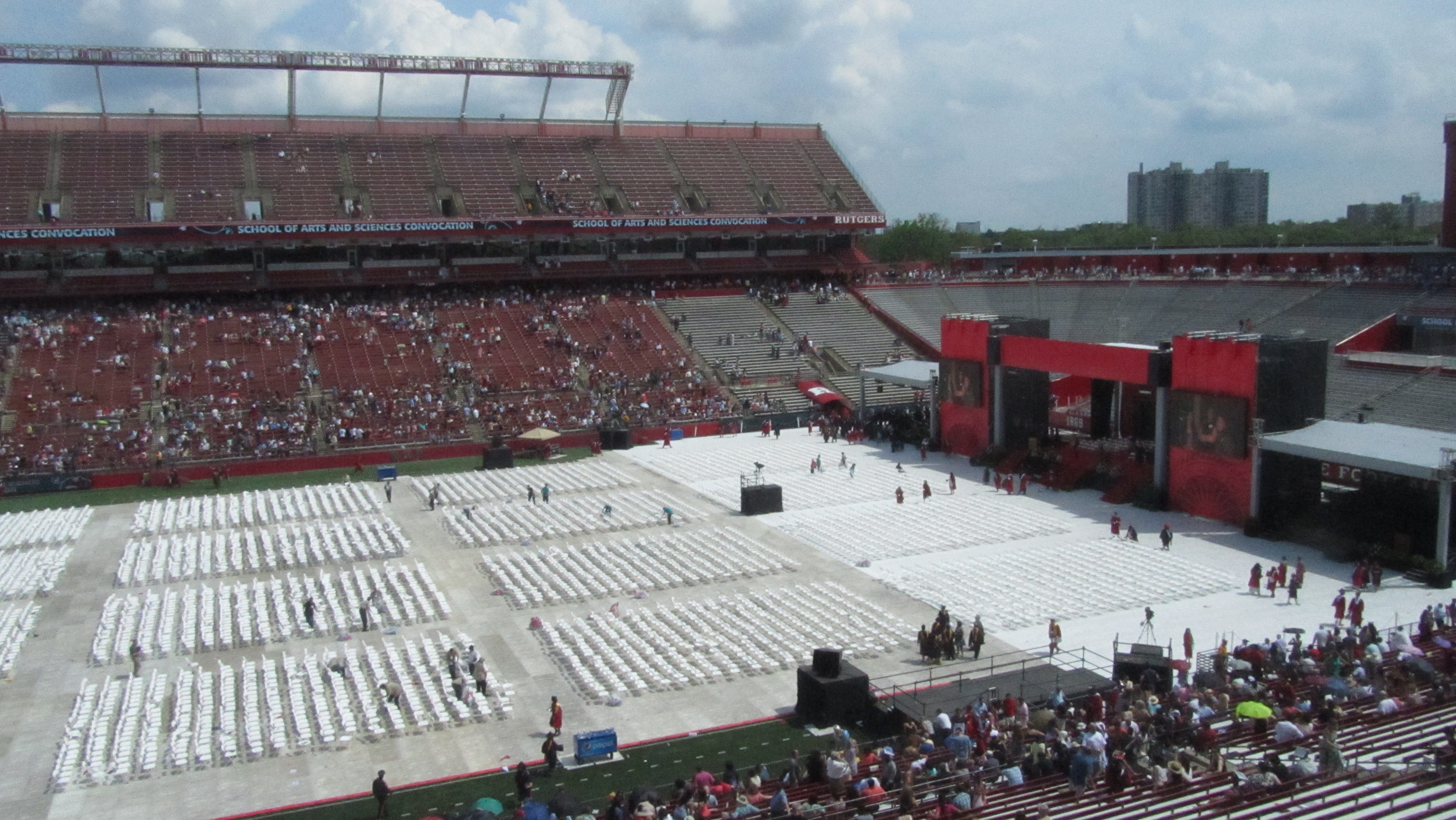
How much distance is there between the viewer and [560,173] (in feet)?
232

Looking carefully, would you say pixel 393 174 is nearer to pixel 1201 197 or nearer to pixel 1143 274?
pixel 1143 274

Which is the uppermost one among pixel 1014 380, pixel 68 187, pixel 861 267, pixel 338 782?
pixel 68 187

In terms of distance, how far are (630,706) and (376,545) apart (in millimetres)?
14905

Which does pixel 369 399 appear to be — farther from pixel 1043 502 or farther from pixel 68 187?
pixel 1043 502

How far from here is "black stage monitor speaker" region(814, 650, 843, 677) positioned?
65.2 feet

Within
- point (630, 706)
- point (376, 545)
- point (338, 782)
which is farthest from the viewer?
point (376, 545)

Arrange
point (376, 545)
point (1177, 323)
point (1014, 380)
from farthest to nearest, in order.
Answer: point (1177, 323), point (1014, 380), point (376, 545)

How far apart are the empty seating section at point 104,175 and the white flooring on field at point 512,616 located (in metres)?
25.5

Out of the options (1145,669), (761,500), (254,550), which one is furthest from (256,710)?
(761,500)

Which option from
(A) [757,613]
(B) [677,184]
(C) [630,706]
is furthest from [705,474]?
(B) [677,184]

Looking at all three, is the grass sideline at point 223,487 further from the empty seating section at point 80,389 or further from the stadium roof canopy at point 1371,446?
the stadium roof canopy at point 1371,446

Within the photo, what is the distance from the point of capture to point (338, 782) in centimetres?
1814

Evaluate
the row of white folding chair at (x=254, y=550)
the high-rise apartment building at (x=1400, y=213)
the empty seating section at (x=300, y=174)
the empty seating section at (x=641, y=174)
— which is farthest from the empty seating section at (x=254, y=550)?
the high-rise apartment building at (x=1400, y=213)

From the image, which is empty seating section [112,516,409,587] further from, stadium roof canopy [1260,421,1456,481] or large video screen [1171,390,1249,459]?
stadium roof canopy [1260,421,1456,481]
